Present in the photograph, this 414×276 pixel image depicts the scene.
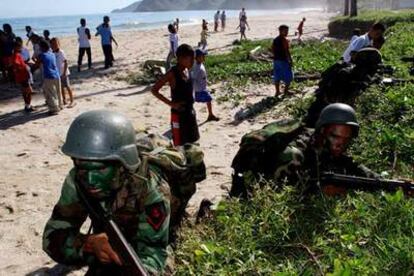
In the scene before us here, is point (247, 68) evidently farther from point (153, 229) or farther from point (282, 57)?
point (153, 229)

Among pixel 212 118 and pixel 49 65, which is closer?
pixel 212 118

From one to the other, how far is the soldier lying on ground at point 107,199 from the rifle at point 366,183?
1.36 metres

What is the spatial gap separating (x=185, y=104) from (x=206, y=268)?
330 cm

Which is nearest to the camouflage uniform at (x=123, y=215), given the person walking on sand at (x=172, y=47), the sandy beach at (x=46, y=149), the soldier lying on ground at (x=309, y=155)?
the soldier lying on ground at (x=309, y=155)

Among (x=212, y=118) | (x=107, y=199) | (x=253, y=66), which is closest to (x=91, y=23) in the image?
(x=253, y=66)

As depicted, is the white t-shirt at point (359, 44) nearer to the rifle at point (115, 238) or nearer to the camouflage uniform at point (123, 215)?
the camouflage uniform at point (123, 215)

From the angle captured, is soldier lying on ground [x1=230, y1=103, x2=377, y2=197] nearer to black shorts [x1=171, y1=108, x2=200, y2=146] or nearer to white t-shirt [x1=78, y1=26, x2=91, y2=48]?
black shorts [x1=171, y1=108, x2=200, y2=146]

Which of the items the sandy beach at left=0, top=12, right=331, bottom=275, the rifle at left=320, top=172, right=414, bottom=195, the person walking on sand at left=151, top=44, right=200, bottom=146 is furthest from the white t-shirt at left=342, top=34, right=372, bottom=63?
the rifle at left=320, top=172, right=414, bottom=195

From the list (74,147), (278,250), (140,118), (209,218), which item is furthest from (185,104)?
(140,118)

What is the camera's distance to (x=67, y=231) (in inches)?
113

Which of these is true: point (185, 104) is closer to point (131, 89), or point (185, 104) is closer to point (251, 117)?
point (251, 117)

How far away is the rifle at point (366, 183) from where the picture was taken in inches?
138

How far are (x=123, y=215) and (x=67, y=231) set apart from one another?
0.36 metres

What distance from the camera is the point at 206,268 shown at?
3.23m
